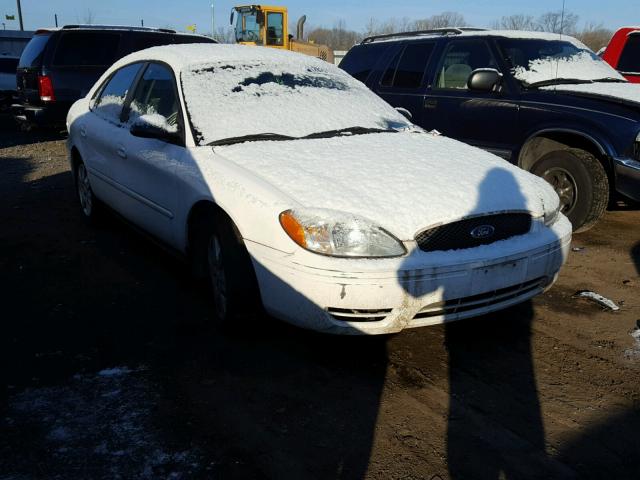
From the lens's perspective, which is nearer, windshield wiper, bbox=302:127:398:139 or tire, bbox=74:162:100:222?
windshield wiper, bbox=302:127:398:139

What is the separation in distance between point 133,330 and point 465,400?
1.91 m

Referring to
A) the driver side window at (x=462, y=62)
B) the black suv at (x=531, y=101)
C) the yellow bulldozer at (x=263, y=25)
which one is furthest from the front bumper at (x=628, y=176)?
the yellow bulldozer at (x=263, y=25)

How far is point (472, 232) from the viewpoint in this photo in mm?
3041

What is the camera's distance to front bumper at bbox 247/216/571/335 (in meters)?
2.82

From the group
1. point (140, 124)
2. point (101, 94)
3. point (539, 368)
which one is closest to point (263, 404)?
point (539, 368)

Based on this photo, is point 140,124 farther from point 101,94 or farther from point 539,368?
point 539,368

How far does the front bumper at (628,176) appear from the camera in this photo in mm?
4992

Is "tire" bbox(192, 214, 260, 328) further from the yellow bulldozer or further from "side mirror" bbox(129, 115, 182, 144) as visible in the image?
the yellow bulldozer

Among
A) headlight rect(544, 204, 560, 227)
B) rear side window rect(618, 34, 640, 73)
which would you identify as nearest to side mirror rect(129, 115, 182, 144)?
headlight rect(544, 204, 560, 227)

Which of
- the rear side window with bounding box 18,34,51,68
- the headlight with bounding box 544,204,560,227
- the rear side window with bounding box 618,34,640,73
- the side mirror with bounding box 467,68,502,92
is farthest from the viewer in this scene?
the rear side window with bounding box 18,34,51,68

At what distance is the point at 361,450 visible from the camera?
8.11 feet

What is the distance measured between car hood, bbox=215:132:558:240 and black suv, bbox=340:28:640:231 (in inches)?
73.9

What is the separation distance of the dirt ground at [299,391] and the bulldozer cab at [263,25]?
1755 centimetres

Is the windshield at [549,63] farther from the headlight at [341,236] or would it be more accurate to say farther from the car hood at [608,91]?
the headlight at [341,236]
